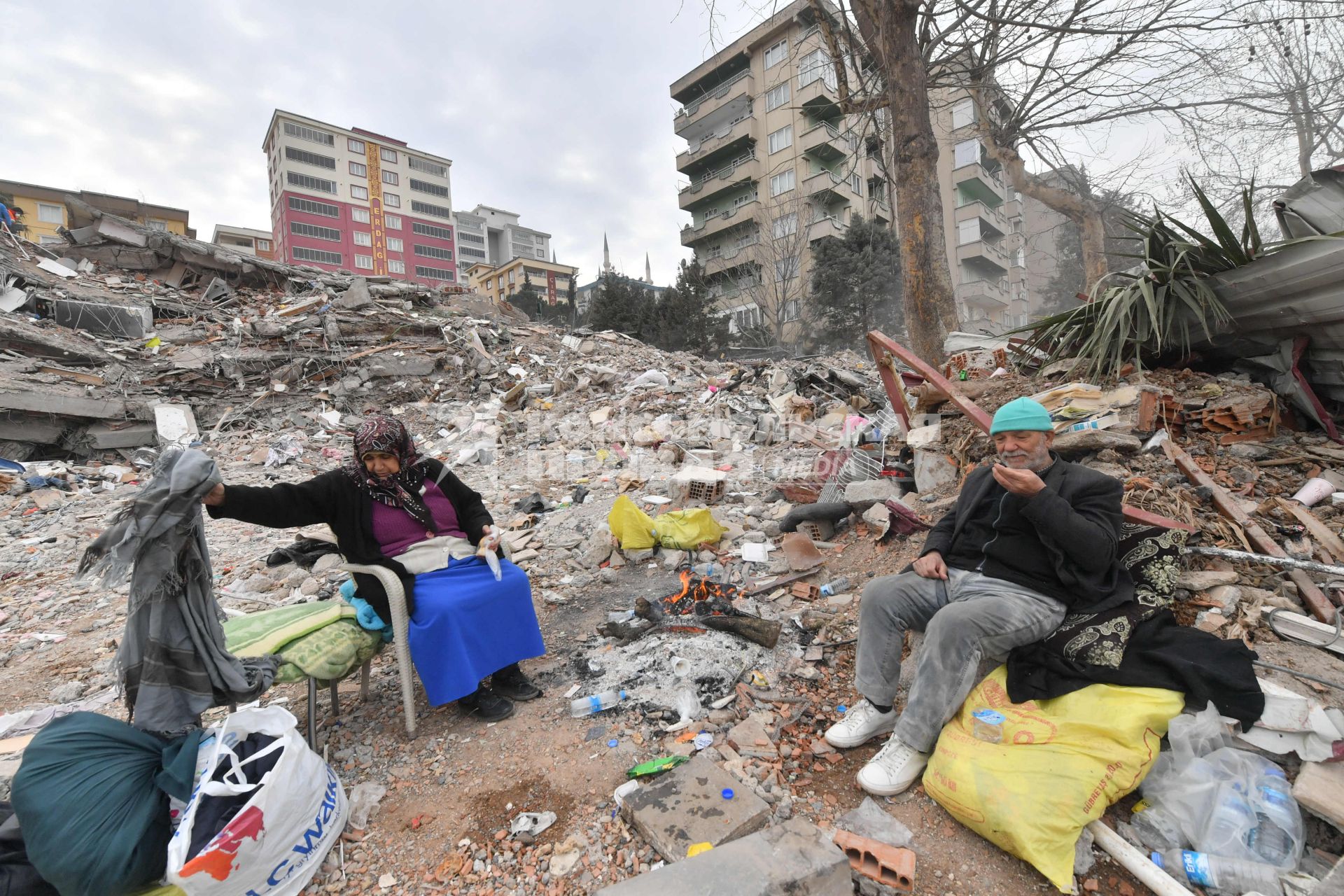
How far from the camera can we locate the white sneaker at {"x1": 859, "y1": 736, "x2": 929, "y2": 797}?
2061 mm

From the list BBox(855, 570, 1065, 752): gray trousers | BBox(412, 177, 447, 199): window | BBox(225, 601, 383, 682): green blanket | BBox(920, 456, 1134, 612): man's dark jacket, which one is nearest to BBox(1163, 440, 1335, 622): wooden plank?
BBox(920, 456, 1134, 612): man's dark jacket

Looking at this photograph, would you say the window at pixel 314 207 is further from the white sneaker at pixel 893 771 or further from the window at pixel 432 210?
the white sneaker at pixel 893 771

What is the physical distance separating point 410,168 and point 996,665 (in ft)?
201

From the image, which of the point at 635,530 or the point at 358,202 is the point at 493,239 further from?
the point at 635,530

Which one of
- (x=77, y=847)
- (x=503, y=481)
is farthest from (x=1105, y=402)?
(x=503, y=481)

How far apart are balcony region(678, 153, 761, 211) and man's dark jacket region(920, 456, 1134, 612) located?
30.5 metres

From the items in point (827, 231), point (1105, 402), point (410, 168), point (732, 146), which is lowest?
point (1105, 402)

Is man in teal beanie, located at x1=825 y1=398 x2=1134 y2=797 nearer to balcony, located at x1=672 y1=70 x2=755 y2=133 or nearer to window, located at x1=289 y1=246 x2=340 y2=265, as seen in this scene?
balcony, located at x1=672 y1=70 x2=755 y2=133

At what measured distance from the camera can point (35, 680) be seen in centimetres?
321

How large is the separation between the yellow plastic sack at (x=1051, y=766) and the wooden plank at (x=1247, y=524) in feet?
3.28

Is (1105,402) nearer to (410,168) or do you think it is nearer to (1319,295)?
(1319,295)

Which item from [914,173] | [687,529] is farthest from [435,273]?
[687,529]

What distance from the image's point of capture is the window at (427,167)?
5166 centimetres

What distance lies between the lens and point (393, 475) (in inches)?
108
